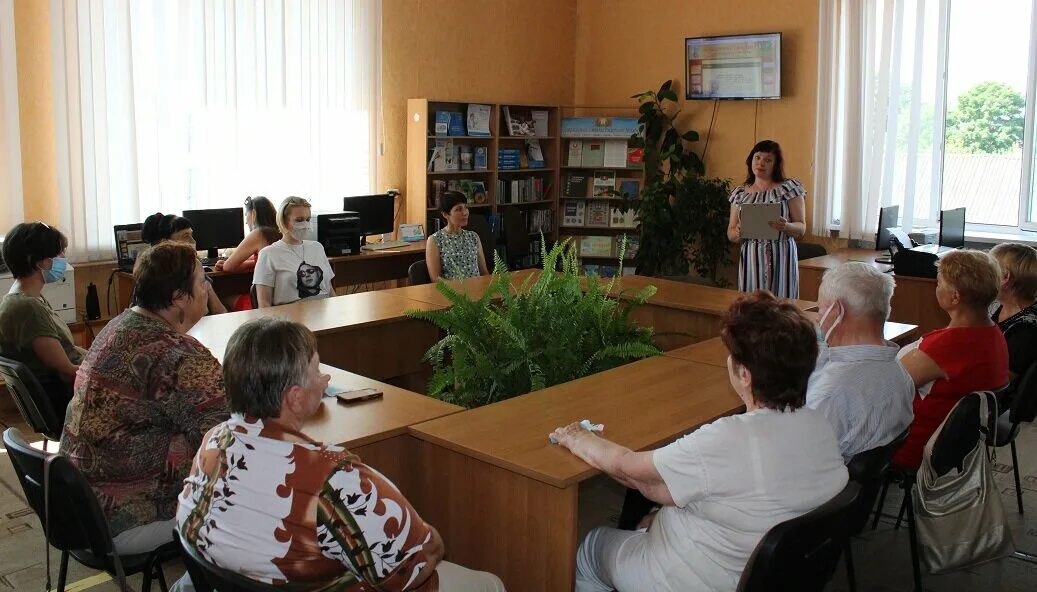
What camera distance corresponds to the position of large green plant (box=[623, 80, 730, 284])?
8234 mm

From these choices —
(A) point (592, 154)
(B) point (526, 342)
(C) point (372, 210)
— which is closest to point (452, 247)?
(C) point (372, 210)

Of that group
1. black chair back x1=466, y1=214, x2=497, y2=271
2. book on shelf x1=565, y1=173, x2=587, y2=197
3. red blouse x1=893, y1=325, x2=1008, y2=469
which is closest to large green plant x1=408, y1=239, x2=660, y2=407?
red blouse x1=893, y1=325, x2=1008, y2=469

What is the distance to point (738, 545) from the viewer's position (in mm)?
2041

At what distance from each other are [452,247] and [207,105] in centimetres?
232

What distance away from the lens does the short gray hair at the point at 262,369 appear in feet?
6.15

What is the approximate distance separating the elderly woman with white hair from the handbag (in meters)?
0.47

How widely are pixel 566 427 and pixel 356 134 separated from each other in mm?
5657

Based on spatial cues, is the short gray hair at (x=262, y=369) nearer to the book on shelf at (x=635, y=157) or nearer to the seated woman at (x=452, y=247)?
the seated woman at (x=452, y=247)

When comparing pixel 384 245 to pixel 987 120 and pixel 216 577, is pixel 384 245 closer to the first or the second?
pixel 987 120

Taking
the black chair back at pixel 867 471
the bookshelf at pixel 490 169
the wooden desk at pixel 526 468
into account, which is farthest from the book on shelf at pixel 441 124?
the black chair back at pixel 867 471

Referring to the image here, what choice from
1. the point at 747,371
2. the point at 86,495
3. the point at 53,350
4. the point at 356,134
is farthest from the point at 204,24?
the point at 747,371

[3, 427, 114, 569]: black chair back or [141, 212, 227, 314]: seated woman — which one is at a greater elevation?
[141, 212, 227, 314]: seated woman

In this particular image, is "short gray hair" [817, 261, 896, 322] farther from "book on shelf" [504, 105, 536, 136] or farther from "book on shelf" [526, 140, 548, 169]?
"book on shelf" [526, 140, 548, 169]

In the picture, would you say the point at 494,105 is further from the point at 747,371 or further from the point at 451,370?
the point at 747,371
